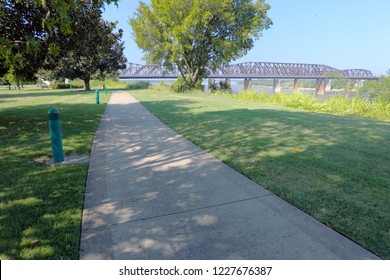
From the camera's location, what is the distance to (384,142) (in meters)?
6.68

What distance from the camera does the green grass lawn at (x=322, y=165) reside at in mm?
3006

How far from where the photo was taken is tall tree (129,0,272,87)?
1128 inches

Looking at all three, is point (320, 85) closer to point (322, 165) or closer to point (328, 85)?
point (328, 85)

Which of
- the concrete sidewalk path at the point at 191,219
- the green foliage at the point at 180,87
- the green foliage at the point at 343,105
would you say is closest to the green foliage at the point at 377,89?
the green foliage at the point at 343,105

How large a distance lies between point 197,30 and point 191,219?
98.7 ft

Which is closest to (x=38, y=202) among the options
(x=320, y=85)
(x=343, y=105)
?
(x=343, y=105)

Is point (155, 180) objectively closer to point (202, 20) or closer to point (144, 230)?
point (144, 230)

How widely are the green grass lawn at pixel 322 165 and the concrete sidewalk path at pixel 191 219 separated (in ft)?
0.93

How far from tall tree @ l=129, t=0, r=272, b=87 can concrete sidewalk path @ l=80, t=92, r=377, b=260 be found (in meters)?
26.8

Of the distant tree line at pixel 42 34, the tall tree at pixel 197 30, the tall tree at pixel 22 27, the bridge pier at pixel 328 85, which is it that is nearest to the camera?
the distant tree line at pixel 42 34

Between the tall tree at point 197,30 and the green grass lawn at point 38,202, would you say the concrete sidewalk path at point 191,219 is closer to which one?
the green grass lawn at point 38,202

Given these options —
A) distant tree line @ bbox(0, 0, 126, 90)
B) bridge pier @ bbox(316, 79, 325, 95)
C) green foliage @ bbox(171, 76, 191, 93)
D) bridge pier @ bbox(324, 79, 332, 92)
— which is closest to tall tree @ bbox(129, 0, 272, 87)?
green foliage @ bbox(171, 76, 191, 93)
